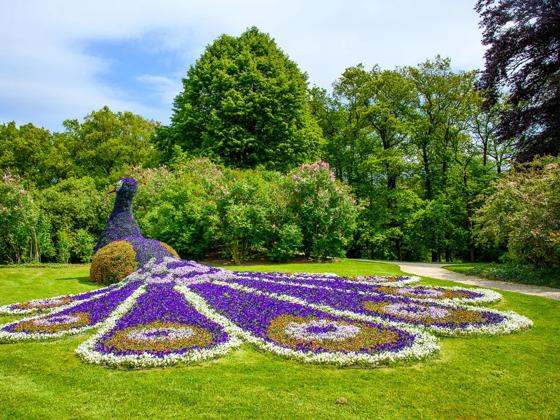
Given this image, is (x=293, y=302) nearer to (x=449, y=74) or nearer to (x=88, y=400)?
(x=88, y=400)

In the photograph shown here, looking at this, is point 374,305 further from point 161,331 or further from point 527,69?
point 527,69

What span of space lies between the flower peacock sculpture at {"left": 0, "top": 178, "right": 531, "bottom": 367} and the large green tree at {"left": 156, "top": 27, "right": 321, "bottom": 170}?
812 inches

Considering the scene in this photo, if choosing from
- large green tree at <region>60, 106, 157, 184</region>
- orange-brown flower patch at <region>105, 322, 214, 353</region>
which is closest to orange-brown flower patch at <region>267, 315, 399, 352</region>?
orange-brown flower patch at <region>105, 322, 214, 353</region>

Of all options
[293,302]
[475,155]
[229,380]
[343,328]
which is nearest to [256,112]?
[475,155]

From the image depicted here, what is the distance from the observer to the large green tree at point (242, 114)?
35125 mm

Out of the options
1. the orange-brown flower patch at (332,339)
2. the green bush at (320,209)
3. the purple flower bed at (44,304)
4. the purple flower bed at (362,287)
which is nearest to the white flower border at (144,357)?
Answer: the orange-brown flower patch at (332,339)

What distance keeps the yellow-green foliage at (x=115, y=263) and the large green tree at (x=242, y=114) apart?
61.6 ft

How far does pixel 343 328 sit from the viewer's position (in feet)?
30.1

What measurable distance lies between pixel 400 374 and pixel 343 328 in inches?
93.9

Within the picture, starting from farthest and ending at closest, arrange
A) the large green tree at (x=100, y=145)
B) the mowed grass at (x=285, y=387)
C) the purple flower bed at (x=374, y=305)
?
the large green tree at (x=100, y=145), the purple flower bed at (x=374, y=305), the mowed grass at (x=285, y=387)

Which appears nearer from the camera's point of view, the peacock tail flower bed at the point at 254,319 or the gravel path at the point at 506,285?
the peacock tail flower bed at the point at 254,319

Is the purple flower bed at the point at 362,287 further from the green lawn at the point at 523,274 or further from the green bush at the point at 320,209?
the green bush at the point at 320,209

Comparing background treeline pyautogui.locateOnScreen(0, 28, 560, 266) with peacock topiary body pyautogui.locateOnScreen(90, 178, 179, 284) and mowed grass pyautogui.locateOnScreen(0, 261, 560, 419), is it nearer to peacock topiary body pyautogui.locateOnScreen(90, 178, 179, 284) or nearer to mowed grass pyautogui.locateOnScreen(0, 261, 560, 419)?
peacock topiary body pyautogui.locateOnScreen(90, 178, 179, 284)

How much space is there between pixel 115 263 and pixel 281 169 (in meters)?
22.5
